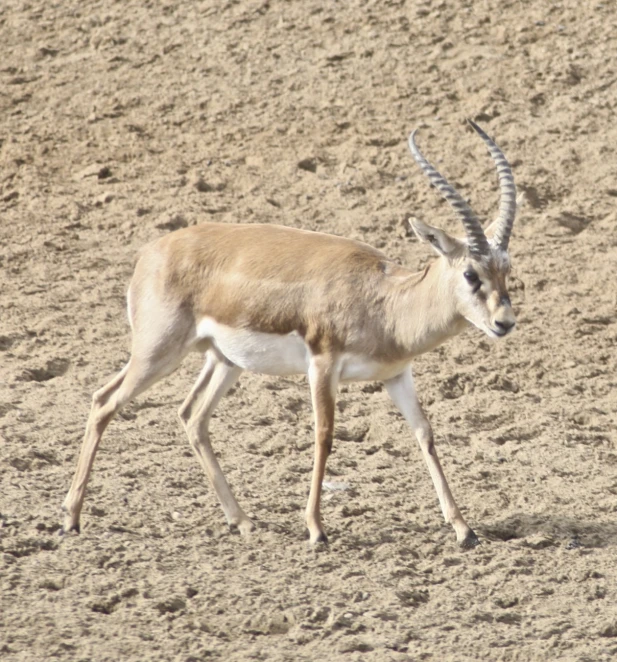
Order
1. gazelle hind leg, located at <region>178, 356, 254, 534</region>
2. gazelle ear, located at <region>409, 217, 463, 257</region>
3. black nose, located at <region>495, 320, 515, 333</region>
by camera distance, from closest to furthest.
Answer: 1. black nose, located at <region>495, 320, 515, 333</region>
2. gazelle ear, located at <region>409, 217, 463, 257</region>
3. gazelle hind leg, located at <region>178, 356, 254, 534</region>

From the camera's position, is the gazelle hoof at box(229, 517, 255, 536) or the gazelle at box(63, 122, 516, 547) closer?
the gazelle at box(63, 122, 516, 547)

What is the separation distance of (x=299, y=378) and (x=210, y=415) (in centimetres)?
209

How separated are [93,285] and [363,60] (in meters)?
4.43

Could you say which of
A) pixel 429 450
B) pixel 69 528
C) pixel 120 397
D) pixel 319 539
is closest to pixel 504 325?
pixel 429 450

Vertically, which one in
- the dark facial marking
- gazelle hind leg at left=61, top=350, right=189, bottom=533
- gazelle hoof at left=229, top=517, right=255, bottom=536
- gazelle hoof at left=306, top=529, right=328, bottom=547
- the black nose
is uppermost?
the dark facial marking

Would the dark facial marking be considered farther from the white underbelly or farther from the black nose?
the white underbelly

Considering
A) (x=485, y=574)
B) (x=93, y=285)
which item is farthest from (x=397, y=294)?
(x=93, y=285)

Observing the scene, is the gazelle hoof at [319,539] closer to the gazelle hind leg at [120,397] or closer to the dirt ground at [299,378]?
the dirt ground at [299,378]

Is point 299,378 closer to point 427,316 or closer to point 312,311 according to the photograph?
point 312,311

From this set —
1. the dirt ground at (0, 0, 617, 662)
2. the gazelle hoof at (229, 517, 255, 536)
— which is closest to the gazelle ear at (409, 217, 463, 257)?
the dirt ground at (0, 0, 617, 662)

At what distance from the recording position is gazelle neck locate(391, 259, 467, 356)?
7746mm

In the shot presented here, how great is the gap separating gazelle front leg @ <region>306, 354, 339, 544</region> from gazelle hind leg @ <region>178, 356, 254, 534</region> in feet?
1.46

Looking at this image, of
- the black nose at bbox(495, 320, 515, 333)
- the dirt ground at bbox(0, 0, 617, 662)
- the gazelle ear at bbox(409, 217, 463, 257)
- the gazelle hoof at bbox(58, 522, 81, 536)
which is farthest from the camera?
the gazelle hoof at bbox(58, 522, 81, 536)

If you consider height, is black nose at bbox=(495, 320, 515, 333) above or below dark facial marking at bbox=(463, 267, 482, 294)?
below
